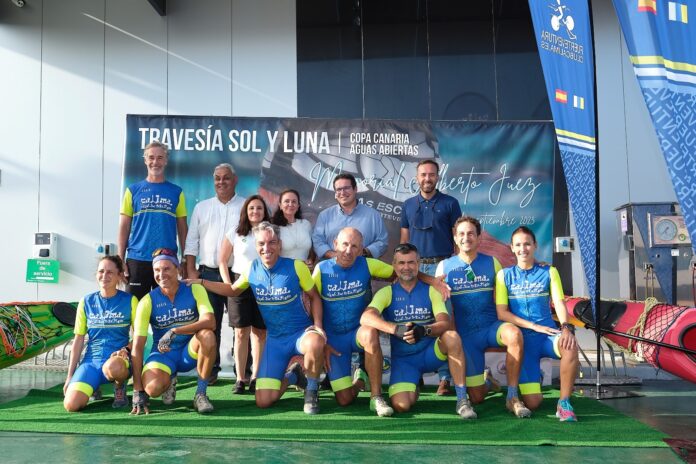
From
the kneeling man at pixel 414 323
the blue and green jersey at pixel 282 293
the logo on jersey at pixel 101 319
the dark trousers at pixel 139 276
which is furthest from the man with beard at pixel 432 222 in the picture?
the logo on jersey at pixel 101 319

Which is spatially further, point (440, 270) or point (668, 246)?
point (668, 246)

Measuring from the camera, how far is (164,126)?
586 cm

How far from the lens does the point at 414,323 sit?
385 centimetres

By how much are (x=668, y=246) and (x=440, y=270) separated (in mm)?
3109

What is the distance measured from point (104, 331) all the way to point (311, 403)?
1.51 m

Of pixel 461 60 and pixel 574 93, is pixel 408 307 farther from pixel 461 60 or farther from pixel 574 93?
pixel 461 60

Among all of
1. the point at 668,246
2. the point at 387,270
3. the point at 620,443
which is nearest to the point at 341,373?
the point at 387,270

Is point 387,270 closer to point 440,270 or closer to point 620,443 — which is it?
point 440,270

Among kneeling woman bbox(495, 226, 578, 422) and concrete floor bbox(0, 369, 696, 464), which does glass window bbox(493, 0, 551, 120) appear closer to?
kneeling woman bbox(495, 226, 578, 422)

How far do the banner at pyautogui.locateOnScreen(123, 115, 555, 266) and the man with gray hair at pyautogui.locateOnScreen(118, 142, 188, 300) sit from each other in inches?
45.4

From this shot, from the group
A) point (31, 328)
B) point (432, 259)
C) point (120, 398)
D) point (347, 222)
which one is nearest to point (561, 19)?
point (432, 259)

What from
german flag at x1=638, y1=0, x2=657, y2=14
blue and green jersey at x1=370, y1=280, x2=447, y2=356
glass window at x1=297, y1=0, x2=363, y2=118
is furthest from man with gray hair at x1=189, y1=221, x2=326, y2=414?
glass window at x1=297, y1=0, x2=363, y2=118

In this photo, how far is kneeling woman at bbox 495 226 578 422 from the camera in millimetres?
3943

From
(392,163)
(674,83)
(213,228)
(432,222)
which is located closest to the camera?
(674,83)
